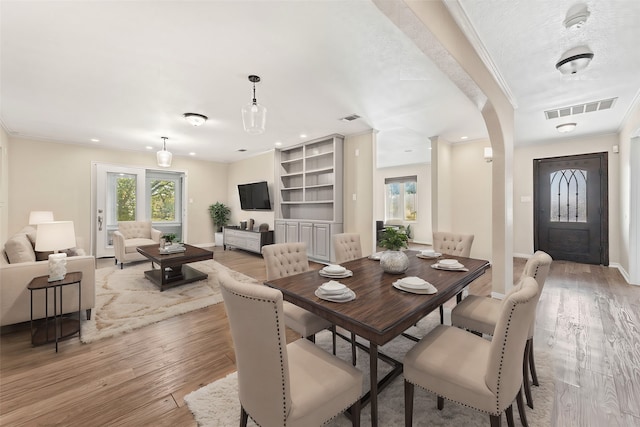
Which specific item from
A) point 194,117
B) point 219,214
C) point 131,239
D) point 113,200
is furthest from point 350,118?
point 113,200

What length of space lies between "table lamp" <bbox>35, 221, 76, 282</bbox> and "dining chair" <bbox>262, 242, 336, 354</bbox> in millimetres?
1963

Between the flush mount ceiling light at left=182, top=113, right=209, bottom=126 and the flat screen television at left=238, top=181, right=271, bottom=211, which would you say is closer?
the flush mount ceiling light at left=182, top=113, right=209, bottom=126

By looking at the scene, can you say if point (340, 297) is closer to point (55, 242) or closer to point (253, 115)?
point (253, 115)

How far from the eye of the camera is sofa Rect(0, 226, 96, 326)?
7.99 ft

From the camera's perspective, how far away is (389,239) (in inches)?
83.7

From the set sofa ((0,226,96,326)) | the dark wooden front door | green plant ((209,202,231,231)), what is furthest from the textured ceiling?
green plant ((209,202,231,231))

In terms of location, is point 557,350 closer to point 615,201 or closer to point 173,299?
point 173,299

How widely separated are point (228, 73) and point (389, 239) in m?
2.42

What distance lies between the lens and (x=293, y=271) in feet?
8.37

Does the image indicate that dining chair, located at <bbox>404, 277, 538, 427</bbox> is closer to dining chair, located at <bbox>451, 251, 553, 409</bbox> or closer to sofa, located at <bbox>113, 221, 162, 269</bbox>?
dining chair, located at <bbox>451, 251, 553, 409</bbox>

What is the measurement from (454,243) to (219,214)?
675 cm

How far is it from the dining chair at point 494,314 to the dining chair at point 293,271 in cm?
101

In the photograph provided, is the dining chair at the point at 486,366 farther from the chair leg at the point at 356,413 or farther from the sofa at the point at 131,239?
the sofa at the point at 131,239

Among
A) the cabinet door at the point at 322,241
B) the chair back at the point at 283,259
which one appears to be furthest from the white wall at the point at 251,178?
the chair back at the point at 283,259
